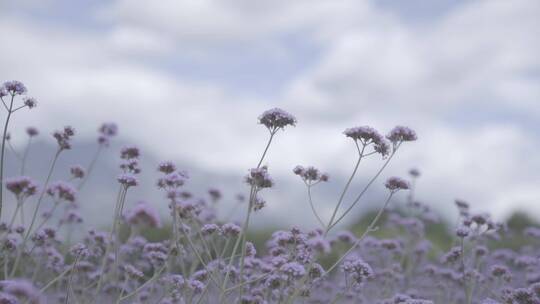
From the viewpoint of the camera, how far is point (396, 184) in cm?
612

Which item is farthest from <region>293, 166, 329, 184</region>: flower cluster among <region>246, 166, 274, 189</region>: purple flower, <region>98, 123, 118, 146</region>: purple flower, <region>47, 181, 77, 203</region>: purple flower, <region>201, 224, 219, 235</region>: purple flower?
<region>98, 123, 118, 146</region>: purple flower

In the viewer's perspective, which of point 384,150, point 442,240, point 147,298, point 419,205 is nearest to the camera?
point 384,150

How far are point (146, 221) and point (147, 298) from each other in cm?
369

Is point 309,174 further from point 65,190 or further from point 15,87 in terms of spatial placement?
point 15,87

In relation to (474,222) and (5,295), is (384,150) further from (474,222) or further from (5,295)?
(5,295)

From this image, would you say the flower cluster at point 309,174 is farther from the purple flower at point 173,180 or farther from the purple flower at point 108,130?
the purple flower at point 108,130

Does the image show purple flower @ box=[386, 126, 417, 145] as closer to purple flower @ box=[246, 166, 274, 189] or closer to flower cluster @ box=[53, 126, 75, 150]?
purple flower @ box=[246, 166, 274, 189]

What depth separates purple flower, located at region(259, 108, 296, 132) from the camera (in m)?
5.69

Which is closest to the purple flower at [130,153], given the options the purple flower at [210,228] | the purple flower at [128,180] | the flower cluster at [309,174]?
the purple flower at [128,180]

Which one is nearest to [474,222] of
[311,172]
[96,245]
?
[311,172]

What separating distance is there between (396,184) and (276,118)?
1.37 metres

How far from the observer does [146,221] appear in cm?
382

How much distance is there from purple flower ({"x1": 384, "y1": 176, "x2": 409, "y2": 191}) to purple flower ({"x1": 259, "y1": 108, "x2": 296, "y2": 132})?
1.16 meters

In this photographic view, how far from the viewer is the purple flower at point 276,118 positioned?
5.69 metres
